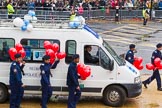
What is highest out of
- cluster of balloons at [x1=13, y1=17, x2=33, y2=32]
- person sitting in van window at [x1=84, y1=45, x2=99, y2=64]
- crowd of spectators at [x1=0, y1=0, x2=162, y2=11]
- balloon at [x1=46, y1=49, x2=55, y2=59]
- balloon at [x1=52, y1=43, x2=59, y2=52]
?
cluster of balloons at [x1=13, y1=17, x2=33, y2=32]

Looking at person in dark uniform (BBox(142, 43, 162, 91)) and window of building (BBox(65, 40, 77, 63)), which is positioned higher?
window of building (BBox(65, 40, 77, 63))

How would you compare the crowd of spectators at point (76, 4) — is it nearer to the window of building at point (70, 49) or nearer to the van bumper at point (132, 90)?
the window of building at point (70, 49)

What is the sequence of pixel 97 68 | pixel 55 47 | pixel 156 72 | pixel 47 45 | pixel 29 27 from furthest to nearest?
pixel 156 72 < pixel 97 68 < pixel 29 27 < pixel 55 47 < pixel 47 45

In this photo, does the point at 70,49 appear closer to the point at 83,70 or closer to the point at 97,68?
the point at 97,68

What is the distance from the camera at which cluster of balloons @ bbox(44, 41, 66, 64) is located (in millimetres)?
12594

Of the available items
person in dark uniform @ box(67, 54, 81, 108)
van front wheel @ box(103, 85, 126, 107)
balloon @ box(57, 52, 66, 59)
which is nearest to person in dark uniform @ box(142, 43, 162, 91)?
van front wheel @ box(103, 85, 126, 107)

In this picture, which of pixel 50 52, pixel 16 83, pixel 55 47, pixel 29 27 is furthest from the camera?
pixel 29 27

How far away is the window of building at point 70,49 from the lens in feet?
43.3

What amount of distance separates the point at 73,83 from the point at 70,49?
1311 mm

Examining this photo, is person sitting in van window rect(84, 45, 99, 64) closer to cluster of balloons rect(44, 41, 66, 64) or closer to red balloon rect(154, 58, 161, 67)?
cluster of balloons rect(44, 41, 66, 64)

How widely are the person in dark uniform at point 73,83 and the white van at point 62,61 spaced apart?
75 centimetres

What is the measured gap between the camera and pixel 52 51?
12609mm

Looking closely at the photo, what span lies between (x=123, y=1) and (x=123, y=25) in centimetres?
379

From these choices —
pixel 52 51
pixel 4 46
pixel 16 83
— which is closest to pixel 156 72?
pixel 52 51
